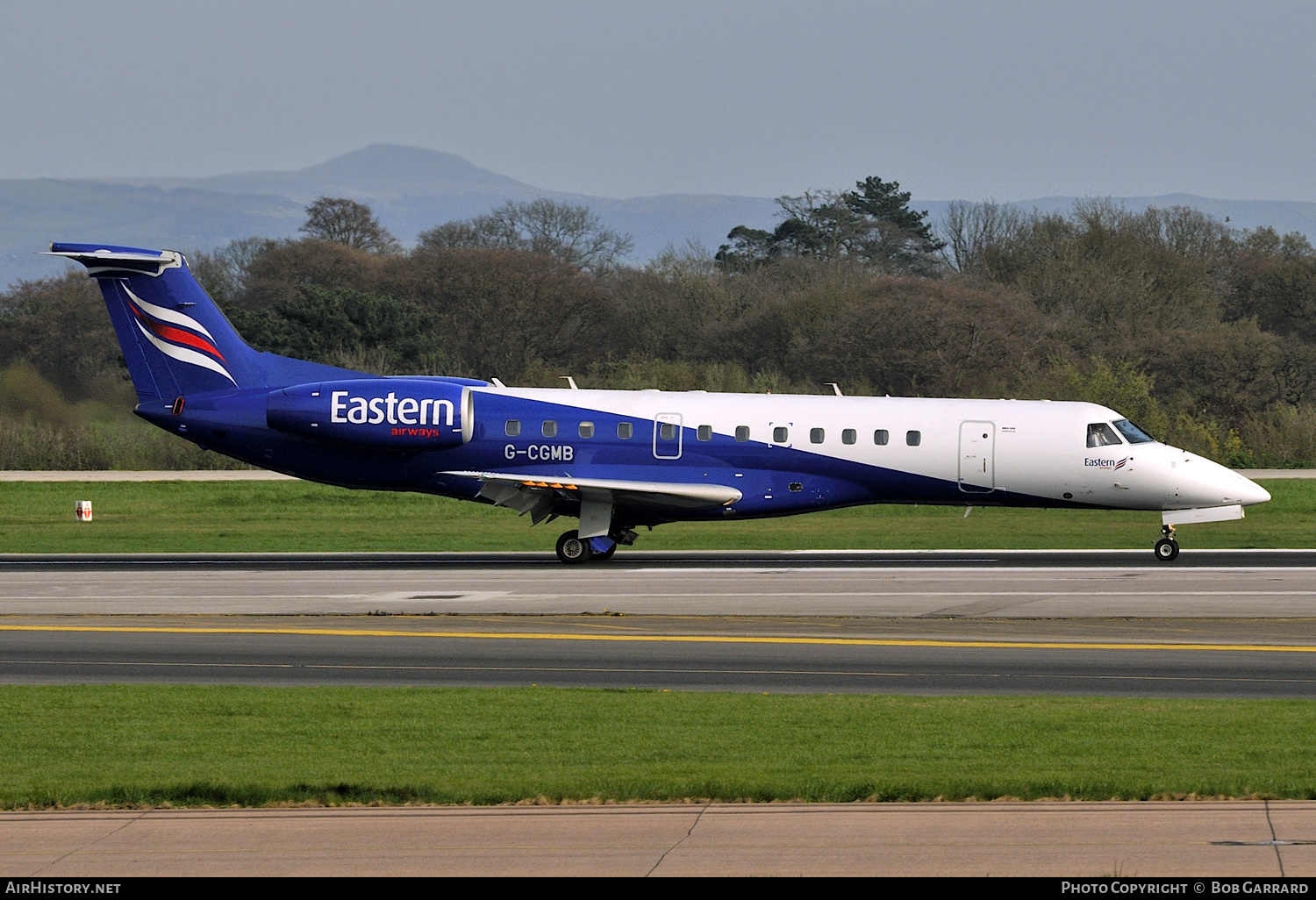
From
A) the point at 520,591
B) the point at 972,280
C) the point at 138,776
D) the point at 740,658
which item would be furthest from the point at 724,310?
the point at 138,776

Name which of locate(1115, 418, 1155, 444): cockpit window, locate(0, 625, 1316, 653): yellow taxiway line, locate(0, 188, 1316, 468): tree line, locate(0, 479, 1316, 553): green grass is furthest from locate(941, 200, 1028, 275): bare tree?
locate(0, 625, 1316, 653): yellow taxiway line

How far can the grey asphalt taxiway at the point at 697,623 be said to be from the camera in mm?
17156

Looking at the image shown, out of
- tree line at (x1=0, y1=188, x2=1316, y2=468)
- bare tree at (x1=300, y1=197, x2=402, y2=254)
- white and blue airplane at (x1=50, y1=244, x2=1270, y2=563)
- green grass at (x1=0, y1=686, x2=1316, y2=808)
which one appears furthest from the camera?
bare tree at (x1=300, y1=197, x2=402, y2=254)

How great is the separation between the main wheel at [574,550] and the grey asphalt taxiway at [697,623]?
364mm

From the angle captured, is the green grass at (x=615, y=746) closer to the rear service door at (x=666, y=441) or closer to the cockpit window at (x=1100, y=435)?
the rear service door at (x=666, y=441)

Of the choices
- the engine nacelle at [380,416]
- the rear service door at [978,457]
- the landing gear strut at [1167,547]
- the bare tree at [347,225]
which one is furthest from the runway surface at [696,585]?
the bare tree at [347,225]

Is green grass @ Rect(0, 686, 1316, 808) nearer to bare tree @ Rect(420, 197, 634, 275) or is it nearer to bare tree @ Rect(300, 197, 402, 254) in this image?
bare tree @ Rect(420, 197, 634, 275)

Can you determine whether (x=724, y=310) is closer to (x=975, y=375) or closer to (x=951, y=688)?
(x=975, y=375)

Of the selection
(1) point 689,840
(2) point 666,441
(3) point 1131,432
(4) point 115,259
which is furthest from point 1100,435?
(1) point 689,840

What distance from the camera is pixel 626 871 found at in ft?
28.4

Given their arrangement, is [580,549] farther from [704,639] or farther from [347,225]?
[347,225]

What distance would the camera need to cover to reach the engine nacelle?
100 feet

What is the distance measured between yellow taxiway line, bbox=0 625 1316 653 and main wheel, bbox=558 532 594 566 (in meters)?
9.70

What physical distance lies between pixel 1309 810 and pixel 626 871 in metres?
4.57
